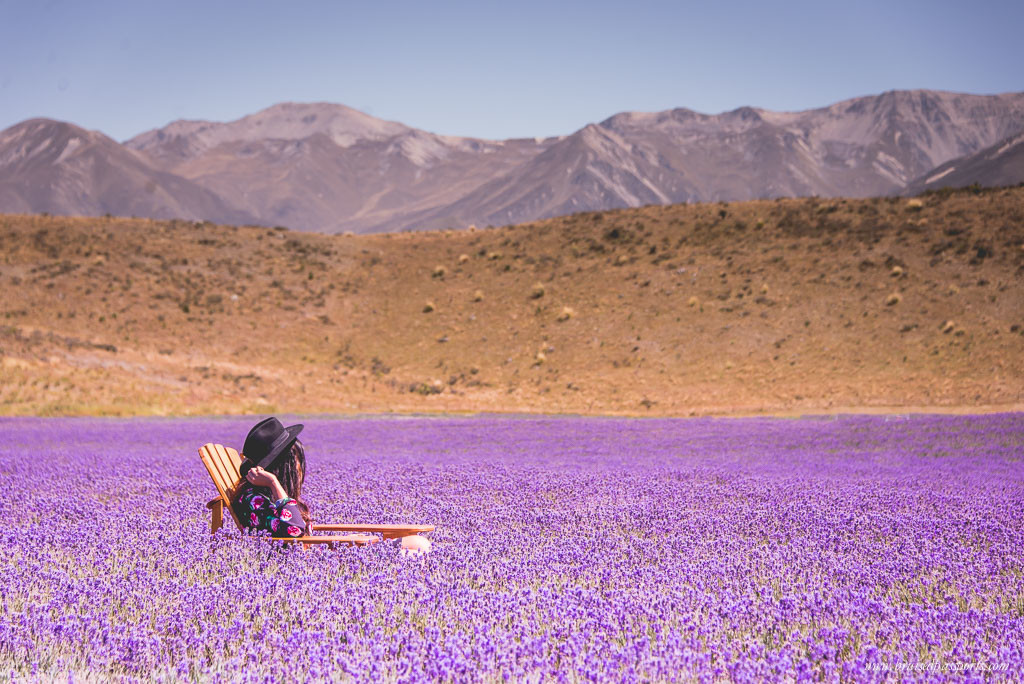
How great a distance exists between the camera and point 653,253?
160 feet

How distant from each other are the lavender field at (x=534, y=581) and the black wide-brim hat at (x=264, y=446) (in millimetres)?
609

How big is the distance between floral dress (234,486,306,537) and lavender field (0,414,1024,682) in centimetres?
23

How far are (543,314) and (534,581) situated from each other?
39.4 metres

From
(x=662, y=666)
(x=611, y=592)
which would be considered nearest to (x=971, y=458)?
(x=611, y=592)

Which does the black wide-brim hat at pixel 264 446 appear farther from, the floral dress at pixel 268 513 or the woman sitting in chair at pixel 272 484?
the floral dress at pixel 268 513

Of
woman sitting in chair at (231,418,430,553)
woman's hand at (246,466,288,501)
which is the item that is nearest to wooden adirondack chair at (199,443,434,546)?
woman sitting in chair at (231,418,430,553)

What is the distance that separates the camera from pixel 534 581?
196 inches

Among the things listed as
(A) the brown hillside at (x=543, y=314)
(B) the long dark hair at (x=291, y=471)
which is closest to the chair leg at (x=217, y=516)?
(B) the long dark hair at (x=291, y=471)

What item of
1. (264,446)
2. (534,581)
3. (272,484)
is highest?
(264,446)

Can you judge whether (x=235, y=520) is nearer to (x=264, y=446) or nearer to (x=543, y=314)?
(x=264, y=446)

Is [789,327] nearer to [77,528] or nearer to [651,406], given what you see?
[651,406]

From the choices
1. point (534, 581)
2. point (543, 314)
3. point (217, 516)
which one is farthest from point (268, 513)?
point (543, 314)

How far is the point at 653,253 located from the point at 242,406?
29704 millimetres

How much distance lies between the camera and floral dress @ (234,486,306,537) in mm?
6014
